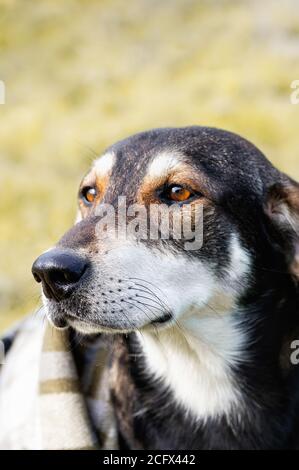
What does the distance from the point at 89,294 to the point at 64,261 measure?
0.21m

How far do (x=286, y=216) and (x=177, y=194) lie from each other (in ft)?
2.13

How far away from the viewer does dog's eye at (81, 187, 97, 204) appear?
3.95m

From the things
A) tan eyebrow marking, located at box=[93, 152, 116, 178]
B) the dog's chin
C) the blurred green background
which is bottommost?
the dog's chin

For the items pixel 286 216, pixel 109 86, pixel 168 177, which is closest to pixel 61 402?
pixel 168 177

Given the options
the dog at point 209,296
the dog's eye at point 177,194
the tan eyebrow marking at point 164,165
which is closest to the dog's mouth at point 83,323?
the dog at point 209,296

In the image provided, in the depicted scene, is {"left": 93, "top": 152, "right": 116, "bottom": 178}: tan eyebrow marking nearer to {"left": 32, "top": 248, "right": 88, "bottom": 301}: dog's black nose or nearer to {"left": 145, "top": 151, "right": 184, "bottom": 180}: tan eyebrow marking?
{"left": 145, "top": 151, "right": 184, "bottom": 180}: tan eyebrow marking

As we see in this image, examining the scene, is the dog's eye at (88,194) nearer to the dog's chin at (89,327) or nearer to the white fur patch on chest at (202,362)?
the white fur patch on chest at (202,362)

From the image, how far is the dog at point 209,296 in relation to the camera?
3.47 m

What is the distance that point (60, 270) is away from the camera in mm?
3043

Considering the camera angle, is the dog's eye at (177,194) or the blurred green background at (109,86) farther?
the blurred green background at (109,86)

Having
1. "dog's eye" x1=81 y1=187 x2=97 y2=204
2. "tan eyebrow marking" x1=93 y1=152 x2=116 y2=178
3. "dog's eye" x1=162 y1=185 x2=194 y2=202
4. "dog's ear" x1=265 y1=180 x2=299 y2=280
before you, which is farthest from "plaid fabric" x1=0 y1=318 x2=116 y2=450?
"dog's ear" x1=265 y1=180 x2=299 y2=280

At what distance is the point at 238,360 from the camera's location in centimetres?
379

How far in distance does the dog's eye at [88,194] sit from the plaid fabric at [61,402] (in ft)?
2.57
